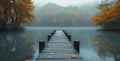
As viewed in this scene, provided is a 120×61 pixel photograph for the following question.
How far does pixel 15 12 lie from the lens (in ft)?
173

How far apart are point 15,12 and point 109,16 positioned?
25.8m

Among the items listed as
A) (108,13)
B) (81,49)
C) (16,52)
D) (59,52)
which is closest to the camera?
(59,52)

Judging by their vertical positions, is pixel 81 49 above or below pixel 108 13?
below

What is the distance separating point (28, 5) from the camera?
53125 mm

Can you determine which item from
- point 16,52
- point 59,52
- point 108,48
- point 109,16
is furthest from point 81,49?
point 109,16

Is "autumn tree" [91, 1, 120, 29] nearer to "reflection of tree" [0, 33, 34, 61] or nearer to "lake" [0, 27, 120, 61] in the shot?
"lake" [0, 27, 120, 61]

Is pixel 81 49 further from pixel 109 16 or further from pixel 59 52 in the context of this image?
pixel 109 16

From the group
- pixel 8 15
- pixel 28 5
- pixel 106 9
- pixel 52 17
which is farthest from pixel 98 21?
pixel 52 17

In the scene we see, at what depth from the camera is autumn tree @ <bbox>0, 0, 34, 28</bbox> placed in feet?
158

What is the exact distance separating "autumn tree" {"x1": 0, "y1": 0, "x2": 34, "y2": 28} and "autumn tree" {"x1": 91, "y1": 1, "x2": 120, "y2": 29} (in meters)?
20.7

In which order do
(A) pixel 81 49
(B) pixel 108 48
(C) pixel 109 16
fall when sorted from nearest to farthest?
(B) pixel 108 48 < (A) pixel 81 49 < (C) pixel 109 16

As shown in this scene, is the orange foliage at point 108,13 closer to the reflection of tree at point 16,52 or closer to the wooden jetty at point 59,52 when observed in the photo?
the reflection of tree at point 16,52

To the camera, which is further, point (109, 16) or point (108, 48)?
point (109, 16)

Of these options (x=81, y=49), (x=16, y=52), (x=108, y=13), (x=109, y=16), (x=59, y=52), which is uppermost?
(x=108, y=13)
